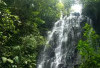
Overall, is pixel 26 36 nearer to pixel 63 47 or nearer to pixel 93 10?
pixel 63 47

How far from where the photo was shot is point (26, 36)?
7148 millimetres

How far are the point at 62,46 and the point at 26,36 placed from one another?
370 cm

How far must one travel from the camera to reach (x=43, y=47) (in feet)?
33.0

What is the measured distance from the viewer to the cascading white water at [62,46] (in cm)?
872

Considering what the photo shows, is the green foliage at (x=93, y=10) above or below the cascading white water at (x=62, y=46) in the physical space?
above

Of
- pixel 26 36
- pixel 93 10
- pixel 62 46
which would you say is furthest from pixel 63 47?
→ pixel 93 10

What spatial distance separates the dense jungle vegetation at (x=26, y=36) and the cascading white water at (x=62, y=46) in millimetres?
913

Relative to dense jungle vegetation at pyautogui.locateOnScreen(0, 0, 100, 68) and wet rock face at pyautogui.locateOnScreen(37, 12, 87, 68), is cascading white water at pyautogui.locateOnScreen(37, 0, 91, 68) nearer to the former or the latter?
wet rock face at pyautogui.locateOnScreen(37, 12, 87, 68)

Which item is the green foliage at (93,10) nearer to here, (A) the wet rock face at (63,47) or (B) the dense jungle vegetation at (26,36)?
(B) the dense jungle vegetation at (26,36)

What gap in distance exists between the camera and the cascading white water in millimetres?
8719

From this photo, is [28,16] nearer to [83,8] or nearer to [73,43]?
[73,43]

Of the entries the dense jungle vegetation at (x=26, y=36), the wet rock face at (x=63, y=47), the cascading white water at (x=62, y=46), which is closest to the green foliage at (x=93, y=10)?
the dense jungle vegetation at (x=26, y=36)

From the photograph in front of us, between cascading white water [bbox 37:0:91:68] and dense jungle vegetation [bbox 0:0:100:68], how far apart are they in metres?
0.91

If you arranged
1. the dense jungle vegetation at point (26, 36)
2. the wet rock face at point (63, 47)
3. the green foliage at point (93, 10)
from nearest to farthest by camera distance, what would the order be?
the dense jungle vegetation at point (26, 36), the wet rock face at point (63, 47), the green foliage at point (93, 10)
